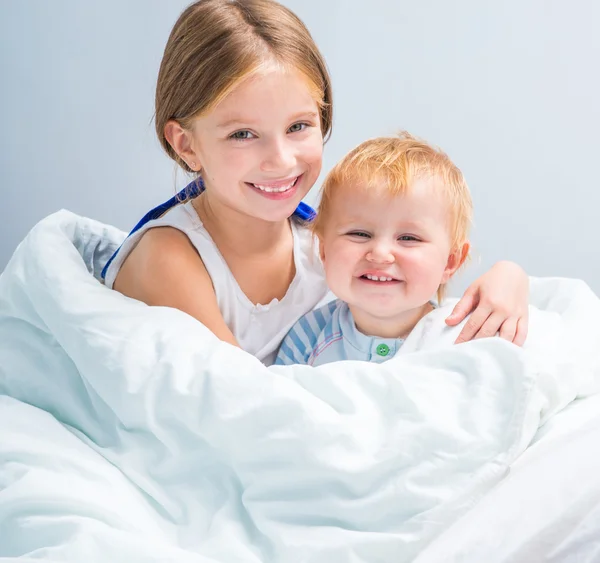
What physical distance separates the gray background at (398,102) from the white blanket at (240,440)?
113 centimetres

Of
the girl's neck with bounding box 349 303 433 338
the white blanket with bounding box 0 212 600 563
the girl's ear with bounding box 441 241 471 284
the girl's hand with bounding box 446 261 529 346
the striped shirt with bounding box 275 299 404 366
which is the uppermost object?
the girl's ear with bounding box 441 241 471 284

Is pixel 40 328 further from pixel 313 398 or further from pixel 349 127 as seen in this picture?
pixel 349 127

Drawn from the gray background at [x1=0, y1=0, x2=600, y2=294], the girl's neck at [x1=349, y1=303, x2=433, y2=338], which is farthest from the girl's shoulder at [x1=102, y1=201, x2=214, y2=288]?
the gray background at [x1=0, y1=0, x2=600, y2=294]

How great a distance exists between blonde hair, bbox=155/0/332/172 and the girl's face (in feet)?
0.07

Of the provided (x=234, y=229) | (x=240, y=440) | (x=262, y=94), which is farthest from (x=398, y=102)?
(x=240, y=440)

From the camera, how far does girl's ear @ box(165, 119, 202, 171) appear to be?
1479 millimetres

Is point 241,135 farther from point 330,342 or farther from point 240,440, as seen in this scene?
point 240,440

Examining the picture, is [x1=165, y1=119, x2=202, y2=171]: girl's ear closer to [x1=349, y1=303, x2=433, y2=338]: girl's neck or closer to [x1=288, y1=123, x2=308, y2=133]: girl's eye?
[x1=288, y1=123, x2=308, y2=133]: girl's eye

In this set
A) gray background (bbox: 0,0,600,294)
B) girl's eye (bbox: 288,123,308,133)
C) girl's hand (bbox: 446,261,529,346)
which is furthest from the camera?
gray background (bbox: 0,0,600,294)

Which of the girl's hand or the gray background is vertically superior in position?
the gray background

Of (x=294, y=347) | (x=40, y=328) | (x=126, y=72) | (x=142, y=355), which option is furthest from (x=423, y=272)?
(x=126, y=72)

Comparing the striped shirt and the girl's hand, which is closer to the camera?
the girl's hand

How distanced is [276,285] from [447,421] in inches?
24.2

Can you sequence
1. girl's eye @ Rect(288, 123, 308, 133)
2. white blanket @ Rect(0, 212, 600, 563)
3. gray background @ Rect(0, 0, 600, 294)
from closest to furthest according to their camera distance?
1. white blanket @ Rect(0, 212, 600, 563)
2. girl's eye @ Rect(288, 123, 308, 133)
3. gray background @ Rect(0, 0, 600, 294)
